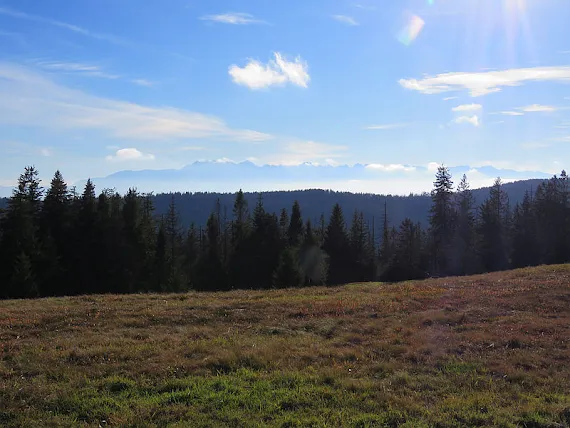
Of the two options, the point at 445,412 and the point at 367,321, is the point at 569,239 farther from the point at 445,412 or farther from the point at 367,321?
the point at 445,412

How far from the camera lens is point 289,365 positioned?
1052 cm

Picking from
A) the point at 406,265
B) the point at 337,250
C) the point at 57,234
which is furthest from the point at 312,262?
the point at 57,234

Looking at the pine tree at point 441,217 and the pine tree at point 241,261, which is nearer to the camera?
the pine tree at point 241,261

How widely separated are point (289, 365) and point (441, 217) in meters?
56.3

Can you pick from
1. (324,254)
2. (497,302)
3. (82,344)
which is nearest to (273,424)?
(82,344)

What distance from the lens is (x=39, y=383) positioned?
918 cm

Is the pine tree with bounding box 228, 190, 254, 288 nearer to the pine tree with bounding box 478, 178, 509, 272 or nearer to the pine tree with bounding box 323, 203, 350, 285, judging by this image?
the pine tree with bounding box 323, 203, 350, 285

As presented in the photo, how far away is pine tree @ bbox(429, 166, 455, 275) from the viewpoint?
203ft

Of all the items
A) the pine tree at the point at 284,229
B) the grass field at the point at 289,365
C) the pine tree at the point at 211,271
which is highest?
the pine tree at the point at 284,229

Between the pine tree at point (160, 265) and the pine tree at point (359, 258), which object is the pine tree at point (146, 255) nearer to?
the pine tree at point (160, 265)

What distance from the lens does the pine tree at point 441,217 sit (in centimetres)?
A: 6179

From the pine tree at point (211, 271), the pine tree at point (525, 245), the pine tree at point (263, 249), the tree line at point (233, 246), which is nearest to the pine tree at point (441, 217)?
the tree line at point (233, 246)

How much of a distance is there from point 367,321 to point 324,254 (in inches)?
1565

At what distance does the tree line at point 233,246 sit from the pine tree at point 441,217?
0.13 meters
